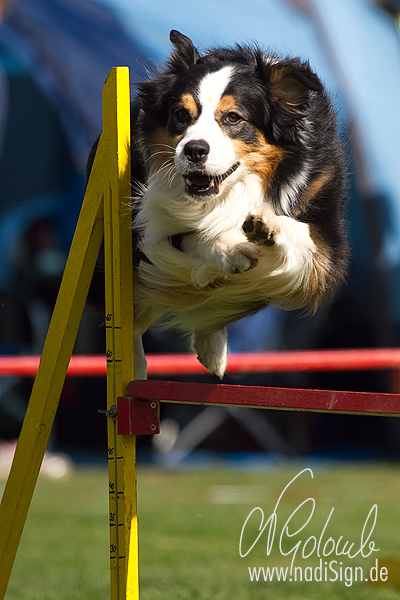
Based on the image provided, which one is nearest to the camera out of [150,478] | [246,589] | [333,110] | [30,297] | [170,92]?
[170,92]

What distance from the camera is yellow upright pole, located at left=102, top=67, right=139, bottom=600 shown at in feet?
8.55

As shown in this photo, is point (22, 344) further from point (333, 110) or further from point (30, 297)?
point (333, 110)

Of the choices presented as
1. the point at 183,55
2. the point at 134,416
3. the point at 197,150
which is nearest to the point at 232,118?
the point at 197,150

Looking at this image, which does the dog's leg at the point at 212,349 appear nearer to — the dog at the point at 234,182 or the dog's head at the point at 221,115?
the dog at the point at 234,182

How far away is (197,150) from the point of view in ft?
9.04

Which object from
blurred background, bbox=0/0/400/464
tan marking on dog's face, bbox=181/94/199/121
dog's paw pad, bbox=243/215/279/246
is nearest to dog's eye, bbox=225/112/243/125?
tan marking on dog's face, bbox=181/94/199/121

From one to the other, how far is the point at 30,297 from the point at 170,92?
20.3 feet

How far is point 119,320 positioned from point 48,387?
1.15ft

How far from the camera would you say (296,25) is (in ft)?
28.7

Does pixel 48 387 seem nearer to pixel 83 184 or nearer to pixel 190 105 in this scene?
pixel 190 105

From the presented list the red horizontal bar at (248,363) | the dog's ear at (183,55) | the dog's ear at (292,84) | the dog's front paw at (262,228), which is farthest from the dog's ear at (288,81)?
the red horizontal bar at (248,363)

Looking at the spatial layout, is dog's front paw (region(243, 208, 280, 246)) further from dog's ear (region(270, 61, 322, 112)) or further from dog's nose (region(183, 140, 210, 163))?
dog's ear (region(270, 61, 322, 112))

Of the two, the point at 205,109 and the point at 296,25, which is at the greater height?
the point at 296,25

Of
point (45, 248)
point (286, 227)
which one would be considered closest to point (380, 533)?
point (286, 227)
